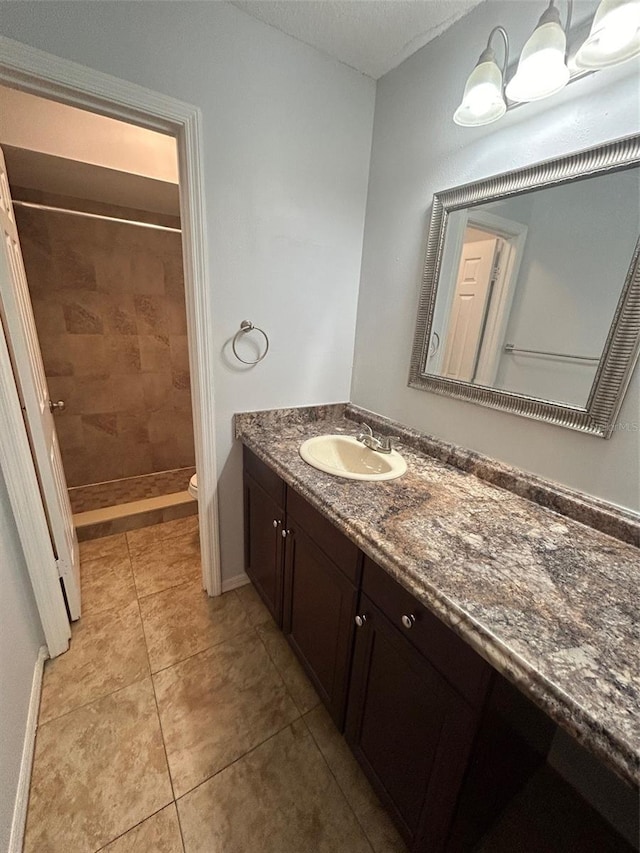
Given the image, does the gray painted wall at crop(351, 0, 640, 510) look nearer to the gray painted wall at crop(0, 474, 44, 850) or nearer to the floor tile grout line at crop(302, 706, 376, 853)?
the floor tile grout line at crop(302, 706, 376, 853)

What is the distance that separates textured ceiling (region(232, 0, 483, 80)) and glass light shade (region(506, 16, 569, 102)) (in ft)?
1.52

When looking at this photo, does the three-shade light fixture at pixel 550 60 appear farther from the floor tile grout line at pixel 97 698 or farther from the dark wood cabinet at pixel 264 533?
the floor tile grout line at pixel 97 698

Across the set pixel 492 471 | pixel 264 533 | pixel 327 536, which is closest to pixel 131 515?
pixel 264 533

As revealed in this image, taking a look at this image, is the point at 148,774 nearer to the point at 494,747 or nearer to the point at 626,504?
the point at 494,747

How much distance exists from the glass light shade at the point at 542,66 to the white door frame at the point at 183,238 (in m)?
0.96

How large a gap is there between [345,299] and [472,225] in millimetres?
613

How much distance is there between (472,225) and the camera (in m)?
1.15

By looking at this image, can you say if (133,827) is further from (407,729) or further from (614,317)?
(614,317)

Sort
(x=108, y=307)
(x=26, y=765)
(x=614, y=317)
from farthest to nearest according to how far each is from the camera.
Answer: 1. (x=108, y=307)
2. (x=26, y=765)
3. (x=614, y=317)

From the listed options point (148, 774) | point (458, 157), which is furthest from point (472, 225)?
point (148, 774)

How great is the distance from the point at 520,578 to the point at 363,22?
1744mm

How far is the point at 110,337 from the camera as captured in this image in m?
2.46

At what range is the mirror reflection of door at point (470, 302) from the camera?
3.67 ft

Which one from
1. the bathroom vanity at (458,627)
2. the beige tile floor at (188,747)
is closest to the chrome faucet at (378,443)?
the bathroom vanity at (458,627)
